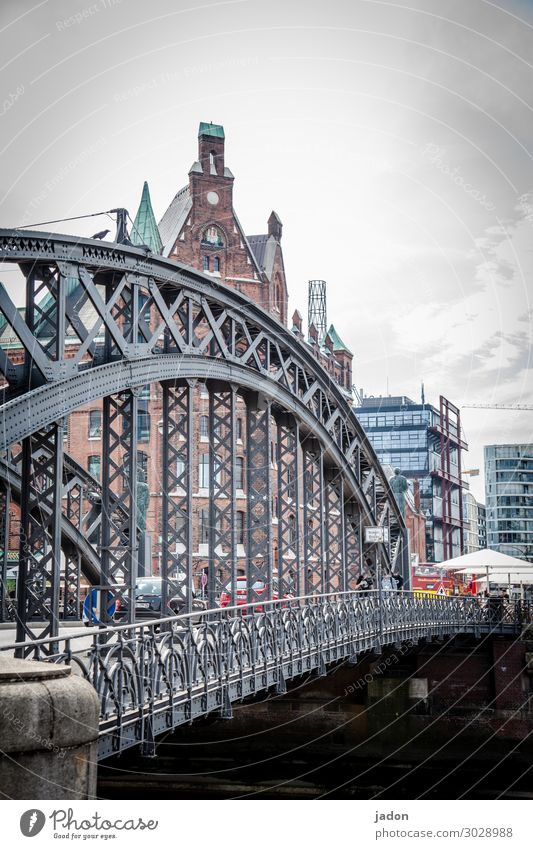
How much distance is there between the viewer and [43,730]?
695cm

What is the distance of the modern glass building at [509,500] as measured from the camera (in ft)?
344

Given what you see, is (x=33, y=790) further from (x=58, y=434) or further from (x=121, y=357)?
(x=121, y=357)

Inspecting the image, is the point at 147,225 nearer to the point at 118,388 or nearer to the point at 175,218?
the point at 175,218

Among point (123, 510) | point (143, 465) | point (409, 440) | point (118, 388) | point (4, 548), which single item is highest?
point (409, 440)

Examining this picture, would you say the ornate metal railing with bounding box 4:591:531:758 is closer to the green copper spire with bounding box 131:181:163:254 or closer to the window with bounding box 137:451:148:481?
the window with bounding box 137:451:148:481

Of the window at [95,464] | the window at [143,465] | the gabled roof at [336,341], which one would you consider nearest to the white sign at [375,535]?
the window at [143,465]

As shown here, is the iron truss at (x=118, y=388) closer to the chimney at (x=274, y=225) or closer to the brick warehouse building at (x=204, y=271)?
the brick warehouse building at (x=204, y=271)

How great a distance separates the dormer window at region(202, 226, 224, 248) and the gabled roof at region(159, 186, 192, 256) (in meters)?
1.15

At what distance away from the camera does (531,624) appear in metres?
31.8

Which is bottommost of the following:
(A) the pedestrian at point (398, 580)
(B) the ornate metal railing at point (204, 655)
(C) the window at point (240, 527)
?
(B) the ornate metal railing at point (204, 655)

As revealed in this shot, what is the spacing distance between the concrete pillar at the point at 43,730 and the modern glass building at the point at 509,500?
92.5 metres

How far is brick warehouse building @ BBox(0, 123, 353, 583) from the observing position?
42.4m

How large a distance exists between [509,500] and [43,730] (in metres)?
113
